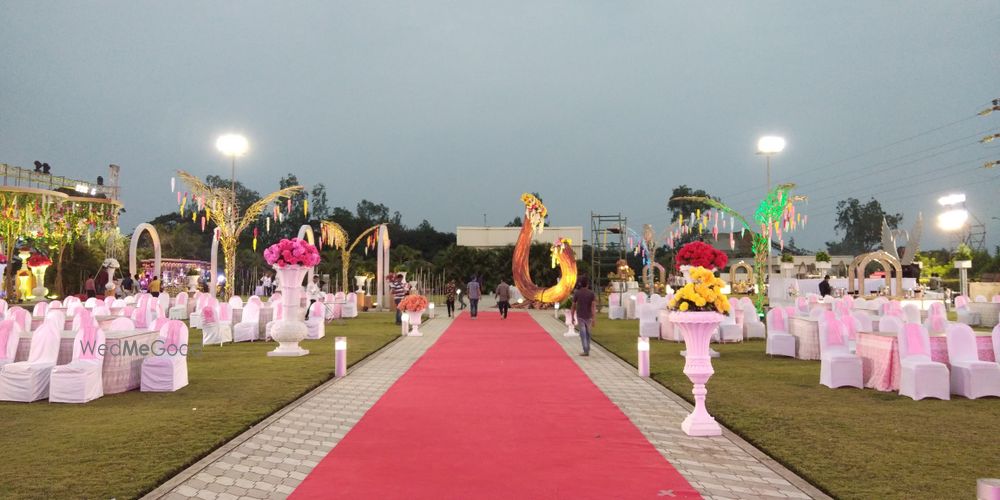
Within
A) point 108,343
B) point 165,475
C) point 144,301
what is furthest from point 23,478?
point 144,301

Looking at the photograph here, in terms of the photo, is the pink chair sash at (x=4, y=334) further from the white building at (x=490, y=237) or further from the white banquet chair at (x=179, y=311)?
the white building at (x=490, y=237)

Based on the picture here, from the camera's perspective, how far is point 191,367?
39.3 ft

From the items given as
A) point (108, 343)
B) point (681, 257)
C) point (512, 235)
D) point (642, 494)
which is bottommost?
point (642, 494)

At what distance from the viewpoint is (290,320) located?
547 inches

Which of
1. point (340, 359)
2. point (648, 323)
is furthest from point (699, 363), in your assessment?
point (648, 323)

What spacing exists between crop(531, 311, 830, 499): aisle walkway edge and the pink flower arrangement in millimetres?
6710

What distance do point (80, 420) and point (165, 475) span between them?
9.28 ft

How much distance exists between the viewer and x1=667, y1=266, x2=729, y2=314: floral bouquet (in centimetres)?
719

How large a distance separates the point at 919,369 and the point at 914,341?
0.52 meters

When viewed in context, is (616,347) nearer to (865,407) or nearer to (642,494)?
(865,407)

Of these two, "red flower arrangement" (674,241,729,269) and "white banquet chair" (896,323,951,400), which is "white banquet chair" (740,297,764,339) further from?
"white banquet chair" (896,323,951,400)

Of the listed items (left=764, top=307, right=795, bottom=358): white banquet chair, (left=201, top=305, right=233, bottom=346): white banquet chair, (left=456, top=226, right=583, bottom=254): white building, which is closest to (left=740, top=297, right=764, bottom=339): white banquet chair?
(left=764, top=307, right=795, bottom=358): white banquet chair

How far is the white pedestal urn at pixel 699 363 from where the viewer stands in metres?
6.80

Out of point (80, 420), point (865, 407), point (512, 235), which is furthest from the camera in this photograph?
point (512, 235)
